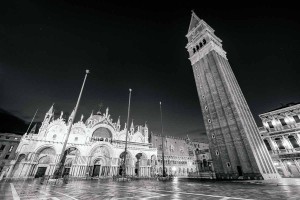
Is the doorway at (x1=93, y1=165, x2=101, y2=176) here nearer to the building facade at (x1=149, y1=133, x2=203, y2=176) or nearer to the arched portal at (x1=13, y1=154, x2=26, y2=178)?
the arched portal at (x1=13, y1=154, x2=26, y2=178)

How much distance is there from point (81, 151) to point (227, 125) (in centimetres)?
3161

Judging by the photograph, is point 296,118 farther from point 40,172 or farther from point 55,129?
point 40,172

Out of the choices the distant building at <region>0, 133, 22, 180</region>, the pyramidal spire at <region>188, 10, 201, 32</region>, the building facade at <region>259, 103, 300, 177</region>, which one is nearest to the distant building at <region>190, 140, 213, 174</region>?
the building facade at <region>259, 103, 300, 177</region>

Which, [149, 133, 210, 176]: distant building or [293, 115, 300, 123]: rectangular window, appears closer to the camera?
[293, 115, 300, 123]: rectangular window

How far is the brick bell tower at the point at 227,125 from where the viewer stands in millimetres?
24206

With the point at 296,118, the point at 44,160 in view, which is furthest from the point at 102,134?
the point at 296,118

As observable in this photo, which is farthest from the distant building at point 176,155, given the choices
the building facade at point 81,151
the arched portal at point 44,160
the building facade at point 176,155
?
the arched portal at point 44,160

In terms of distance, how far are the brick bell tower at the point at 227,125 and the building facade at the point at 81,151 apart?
19.1 meters

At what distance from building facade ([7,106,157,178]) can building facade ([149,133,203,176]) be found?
46.2 feet

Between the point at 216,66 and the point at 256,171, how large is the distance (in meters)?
21.5

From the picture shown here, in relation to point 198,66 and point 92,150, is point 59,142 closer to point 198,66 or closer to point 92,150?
point 92,150

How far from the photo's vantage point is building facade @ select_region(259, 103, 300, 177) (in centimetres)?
2736

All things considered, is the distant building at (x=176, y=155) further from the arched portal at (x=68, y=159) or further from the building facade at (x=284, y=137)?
the arched portal at (x=68, y=159)

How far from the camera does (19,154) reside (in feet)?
99.0
